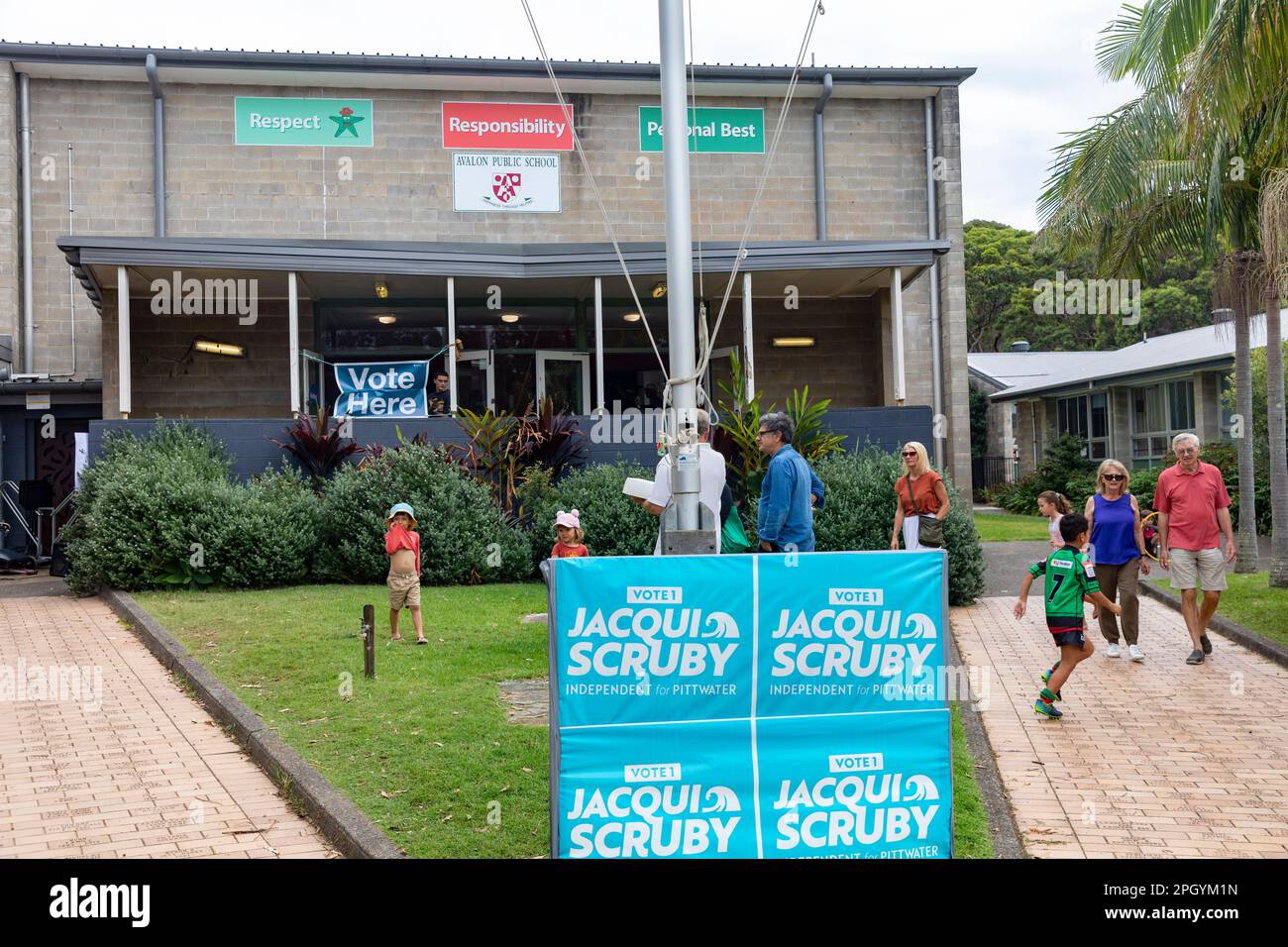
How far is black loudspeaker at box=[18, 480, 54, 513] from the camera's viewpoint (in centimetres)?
1727

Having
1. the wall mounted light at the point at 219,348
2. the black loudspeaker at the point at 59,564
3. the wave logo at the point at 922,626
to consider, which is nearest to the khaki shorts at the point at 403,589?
the wave logo at the point at 922,626

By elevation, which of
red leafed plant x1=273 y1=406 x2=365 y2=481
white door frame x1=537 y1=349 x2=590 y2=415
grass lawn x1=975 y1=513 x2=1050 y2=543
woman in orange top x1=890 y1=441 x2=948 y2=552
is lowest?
grass lawn x1=975 y1=513 x2=1050 y2=543

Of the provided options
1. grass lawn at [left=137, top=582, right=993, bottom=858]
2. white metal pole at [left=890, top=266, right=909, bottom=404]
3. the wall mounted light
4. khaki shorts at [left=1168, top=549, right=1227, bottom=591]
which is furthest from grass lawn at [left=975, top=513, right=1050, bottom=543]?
the wall mounted light

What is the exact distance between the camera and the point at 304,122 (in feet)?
64.6

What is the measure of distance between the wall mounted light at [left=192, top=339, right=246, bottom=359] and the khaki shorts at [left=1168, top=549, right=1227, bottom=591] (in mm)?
14755

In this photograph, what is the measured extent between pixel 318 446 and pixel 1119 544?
389 inches

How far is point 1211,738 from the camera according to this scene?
282 inches

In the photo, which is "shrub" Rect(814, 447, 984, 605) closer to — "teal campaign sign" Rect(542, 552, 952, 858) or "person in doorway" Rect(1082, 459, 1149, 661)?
"person in doorway" Rect(1082, 459, 1149, 661)

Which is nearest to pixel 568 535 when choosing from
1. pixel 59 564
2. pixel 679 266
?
pixel 679 266

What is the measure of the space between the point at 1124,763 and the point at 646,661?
381cm

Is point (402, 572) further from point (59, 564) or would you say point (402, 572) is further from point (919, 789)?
point (59, 564)

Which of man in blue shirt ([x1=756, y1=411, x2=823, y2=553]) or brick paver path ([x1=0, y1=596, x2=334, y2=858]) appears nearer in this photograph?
brick paver path ([x1=0, y1=596, x2=334, y2=858])
